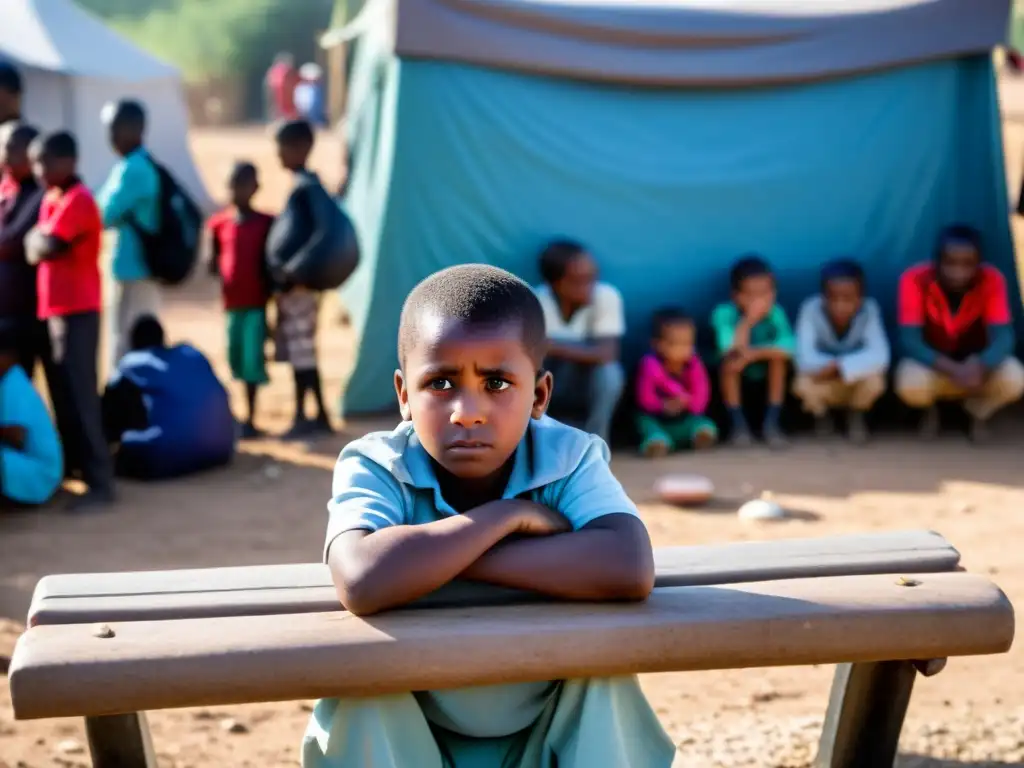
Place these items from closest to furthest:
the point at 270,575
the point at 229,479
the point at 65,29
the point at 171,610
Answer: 1. the point at 171,610
2. the point at 270,575
3. the point at 229,479
4. the point at 65,29

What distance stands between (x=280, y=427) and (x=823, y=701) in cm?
397

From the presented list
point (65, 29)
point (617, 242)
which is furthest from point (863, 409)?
point (65, 29)

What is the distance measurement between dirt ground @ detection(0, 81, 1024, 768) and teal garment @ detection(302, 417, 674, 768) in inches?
39.2

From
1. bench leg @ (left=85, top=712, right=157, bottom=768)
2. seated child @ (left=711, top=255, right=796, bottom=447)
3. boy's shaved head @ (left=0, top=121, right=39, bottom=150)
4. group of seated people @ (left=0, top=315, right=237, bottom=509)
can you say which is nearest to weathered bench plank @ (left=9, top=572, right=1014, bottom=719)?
bench leg @ (left=85, top=712, right=157, bottom=768)

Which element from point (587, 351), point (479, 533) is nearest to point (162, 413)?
point (587, 351)

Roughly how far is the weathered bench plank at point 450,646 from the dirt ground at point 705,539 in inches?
39.7

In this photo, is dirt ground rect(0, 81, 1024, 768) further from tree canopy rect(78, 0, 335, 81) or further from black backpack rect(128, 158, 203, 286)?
tree canopy rect(78, 0, 335, 81)

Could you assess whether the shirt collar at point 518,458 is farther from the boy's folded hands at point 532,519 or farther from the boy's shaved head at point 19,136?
the boy's shaved head at point 19,136

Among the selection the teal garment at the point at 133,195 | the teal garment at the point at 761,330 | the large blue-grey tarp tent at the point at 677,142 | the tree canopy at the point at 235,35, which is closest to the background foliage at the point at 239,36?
the tree canopy at the point at 235,35

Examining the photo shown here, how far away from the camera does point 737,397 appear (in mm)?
6781

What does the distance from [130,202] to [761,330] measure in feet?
10.3

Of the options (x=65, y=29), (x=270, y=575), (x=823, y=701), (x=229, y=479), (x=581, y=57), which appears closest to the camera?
(x=270, y=575)

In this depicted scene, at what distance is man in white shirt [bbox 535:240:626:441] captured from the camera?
6.43 meters

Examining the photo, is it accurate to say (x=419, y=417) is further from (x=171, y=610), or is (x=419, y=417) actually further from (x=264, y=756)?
(x=264, y=756)
